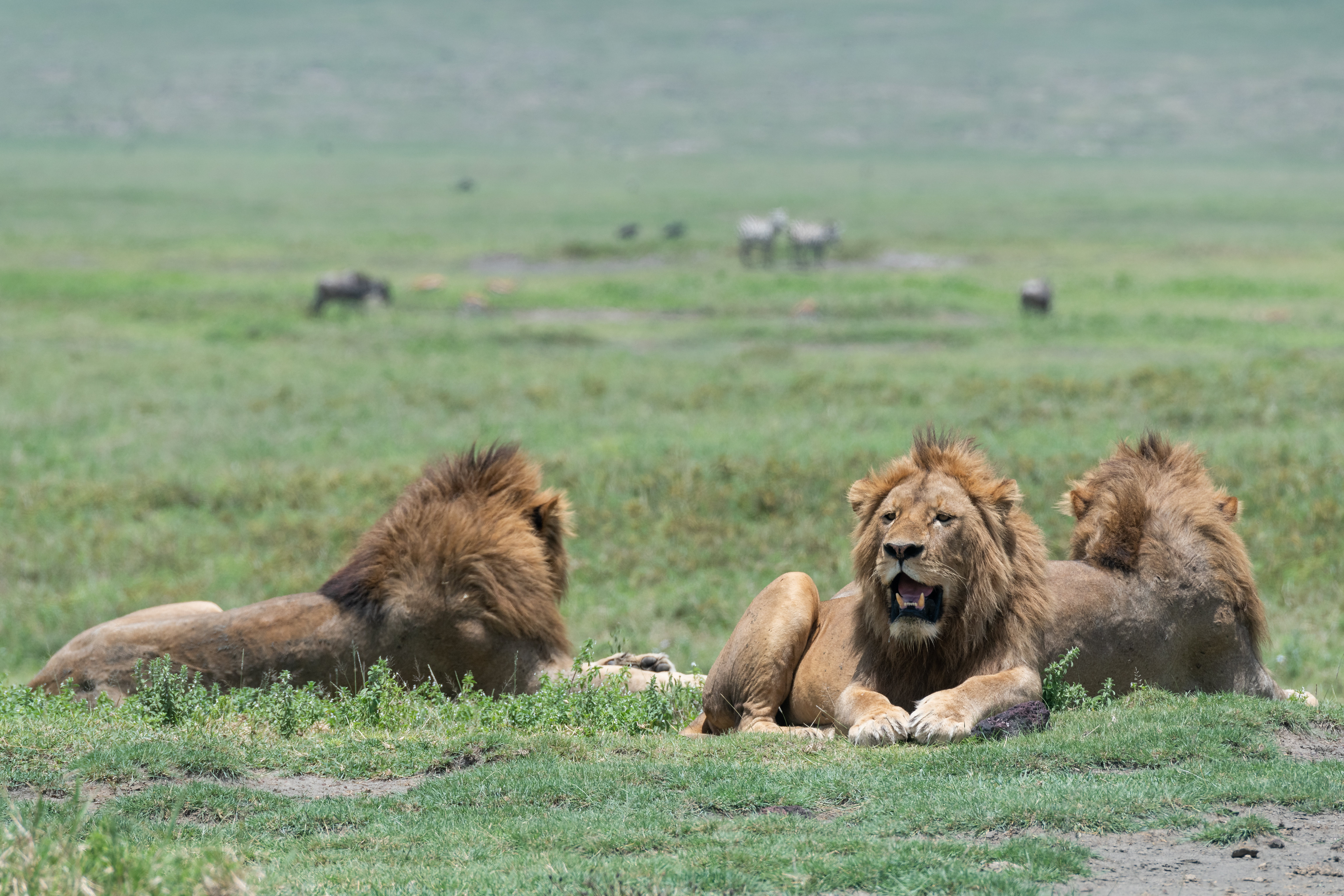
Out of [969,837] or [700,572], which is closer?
[969,837]

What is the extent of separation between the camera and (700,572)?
1299 centimetres

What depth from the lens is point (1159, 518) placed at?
7930 mm

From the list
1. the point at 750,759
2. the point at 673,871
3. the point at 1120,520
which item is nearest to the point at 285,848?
the point at 673,871

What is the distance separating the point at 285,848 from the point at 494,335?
2246cm

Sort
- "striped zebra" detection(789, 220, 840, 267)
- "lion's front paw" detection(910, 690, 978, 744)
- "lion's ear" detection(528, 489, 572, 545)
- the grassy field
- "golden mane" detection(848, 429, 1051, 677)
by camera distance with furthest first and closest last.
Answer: "striped zebra" detection(789, 220, 840, 267) → the grassy field → "lion's ear" detection(528, 489, 572, 545) → "golden mane" detection(848, 429, 1051, 677) → "lion's front paw" detection(910, 690, 978, 744)

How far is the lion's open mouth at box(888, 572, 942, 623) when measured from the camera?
23.4 feet

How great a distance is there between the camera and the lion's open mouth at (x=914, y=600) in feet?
23.4

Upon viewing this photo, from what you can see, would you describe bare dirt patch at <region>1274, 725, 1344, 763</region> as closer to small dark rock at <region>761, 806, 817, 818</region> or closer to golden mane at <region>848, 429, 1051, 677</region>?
golden mane at <region>848, 429, 1051, 677</region>

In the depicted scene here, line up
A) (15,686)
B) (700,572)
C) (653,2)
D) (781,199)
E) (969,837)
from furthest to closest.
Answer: (653,2) < (781,199) < (700,572) < (15,686) < (969,837)

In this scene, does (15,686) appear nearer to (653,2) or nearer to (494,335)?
(494,335)

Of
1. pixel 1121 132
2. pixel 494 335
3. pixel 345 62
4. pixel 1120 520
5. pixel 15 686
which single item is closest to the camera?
pixel 1120 520

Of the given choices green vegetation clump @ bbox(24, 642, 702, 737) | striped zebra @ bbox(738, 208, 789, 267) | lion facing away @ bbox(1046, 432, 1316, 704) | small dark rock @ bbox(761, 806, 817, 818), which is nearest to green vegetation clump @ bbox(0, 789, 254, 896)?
small dark rock @ bbox(761, 806, 817, 818)

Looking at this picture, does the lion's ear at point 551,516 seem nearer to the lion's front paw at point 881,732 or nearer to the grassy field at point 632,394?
the grassy field at point 632,394

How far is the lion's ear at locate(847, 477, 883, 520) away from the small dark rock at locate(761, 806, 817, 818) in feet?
6.38
